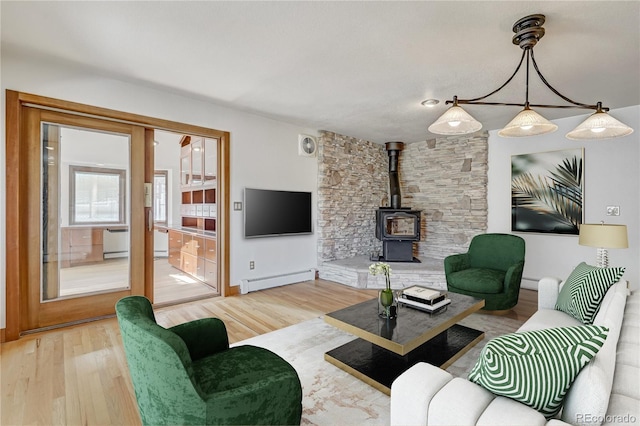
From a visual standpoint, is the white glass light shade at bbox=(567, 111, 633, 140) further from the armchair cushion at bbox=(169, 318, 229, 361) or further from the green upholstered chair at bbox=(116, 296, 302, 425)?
the armchair cushion at bbox=(169, 318, 229, 361)

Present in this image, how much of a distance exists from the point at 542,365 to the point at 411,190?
525cm

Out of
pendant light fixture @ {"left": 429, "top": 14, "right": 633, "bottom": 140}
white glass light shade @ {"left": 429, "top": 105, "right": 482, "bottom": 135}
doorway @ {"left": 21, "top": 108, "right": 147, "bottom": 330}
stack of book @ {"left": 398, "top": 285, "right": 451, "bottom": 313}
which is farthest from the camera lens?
doorway @ {"left": 21, "top": 108, "right": 147, "bottom": 330}

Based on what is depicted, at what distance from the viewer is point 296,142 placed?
482cm

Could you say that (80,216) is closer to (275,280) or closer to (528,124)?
(275,280)

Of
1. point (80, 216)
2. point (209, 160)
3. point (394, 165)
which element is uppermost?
point (394, 165)

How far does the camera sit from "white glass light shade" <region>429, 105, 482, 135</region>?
2.25 meters

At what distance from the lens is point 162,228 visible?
700cm

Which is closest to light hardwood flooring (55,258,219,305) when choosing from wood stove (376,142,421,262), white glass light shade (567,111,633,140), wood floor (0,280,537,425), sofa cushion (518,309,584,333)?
wood floor (0,280,537,425)

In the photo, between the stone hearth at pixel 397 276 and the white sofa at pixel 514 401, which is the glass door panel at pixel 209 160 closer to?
the stone hearth at pixel 397 276

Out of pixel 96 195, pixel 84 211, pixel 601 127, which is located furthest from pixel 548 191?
pixel 84 211

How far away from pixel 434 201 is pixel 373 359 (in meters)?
4.04

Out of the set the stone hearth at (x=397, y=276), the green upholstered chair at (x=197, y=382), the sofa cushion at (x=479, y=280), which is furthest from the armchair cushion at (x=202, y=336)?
the stone hearth at (x=397, y=276)

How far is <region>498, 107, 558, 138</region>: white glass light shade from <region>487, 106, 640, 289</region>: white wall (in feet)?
8.67

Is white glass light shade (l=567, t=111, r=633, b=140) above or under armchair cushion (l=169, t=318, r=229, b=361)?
above
